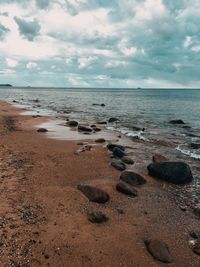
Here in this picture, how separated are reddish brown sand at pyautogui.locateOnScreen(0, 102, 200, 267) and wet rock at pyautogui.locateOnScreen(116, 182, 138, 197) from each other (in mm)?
295

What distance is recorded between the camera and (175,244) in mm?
8531

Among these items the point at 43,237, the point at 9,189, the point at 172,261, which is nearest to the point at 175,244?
the point at 172,261

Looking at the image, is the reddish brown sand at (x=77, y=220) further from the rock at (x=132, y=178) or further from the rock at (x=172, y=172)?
the rock at (x=172, y=172)

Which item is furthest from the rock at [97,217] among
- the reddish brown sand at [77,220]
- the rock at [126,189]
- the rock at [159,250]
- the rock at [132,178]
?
the rock at [132,178]

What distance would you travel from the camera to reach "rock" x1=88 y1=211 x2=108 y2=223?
9.37m

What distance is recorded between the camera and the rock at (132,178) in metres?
13.1

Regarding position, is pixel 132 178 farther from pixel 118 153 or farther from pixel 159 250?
pixel 159 250

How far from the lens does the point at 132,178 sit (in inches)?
523

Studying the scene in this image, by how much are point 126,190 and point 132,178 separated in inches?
58.8

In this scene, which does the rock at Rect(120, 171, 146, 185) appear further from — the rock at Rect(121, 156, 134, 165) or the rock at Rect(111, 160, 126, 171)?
the rock at Rect(121, 156, 134, 165)

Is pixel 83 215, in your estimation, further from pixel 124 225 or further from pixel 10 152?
pixel 10 152

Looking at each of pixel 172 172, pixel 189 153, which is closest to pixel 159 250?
pixel 172 172

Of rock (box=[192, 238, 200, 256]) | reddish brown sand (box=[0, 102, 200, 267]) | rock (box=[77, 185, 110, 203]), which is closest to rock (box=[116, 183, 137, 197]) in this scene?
reddish brown sand (box=[0, 102, 200, 267])

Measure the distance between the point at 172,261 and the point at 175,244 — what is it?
0.83 m
